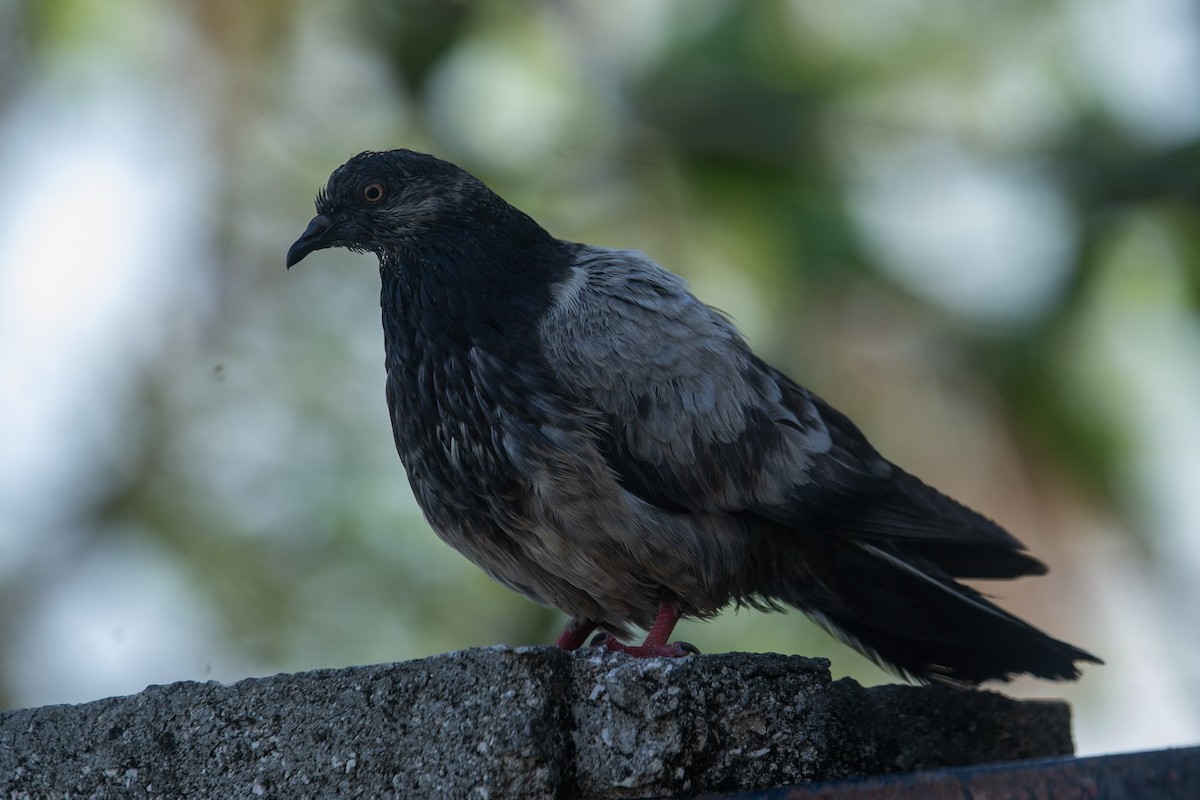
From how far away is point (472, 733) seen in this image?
2.53m

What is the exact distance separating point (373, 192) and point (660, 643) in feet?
5.64

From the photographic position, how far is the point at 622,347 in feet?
11.6

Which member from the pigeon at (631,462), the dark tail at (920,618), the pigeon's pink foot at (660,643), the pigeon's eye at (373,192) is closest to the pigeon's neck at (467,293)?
the pigeon at (631,462)

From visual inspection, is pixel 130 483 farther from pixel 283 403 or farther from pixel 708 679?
pixel 708 679

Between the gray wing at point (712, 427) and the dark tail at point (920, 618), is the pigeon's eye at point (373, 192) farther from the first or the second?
the dark tail at point (920, 618)

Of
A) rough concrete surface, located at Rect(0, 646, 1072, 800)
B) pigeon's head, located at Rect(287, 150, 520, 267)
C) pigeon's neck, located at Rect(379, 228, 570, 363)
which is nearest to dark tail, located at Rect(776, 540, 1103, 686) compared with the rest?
rough concrete surface, located at Rect(0, 646, 1072, 800)

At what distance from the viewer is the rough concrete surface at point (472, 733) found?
251 centimetres

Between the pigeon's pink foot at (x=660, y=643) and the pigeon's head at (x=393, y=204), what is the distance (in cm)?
133

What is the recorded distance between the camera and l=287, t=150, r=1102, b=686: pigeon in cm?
345

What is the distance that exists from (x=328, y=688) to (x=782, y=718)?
0.94 metres

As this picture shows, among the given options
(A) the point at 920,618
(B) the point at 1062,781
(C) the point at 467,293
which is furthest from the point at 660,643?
(B) the point at 1062,781

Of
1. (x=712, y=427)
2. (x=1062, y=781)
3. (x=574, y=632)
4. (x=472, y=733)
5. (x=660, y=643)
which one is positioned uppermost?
(x=712, y=427)

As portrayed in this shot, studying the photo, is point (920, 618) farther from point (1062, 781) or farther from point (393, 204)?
point (393, 204)

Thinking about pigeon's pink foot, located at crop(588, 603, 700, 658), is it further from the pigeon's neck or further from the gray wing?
the pigeon's neck
